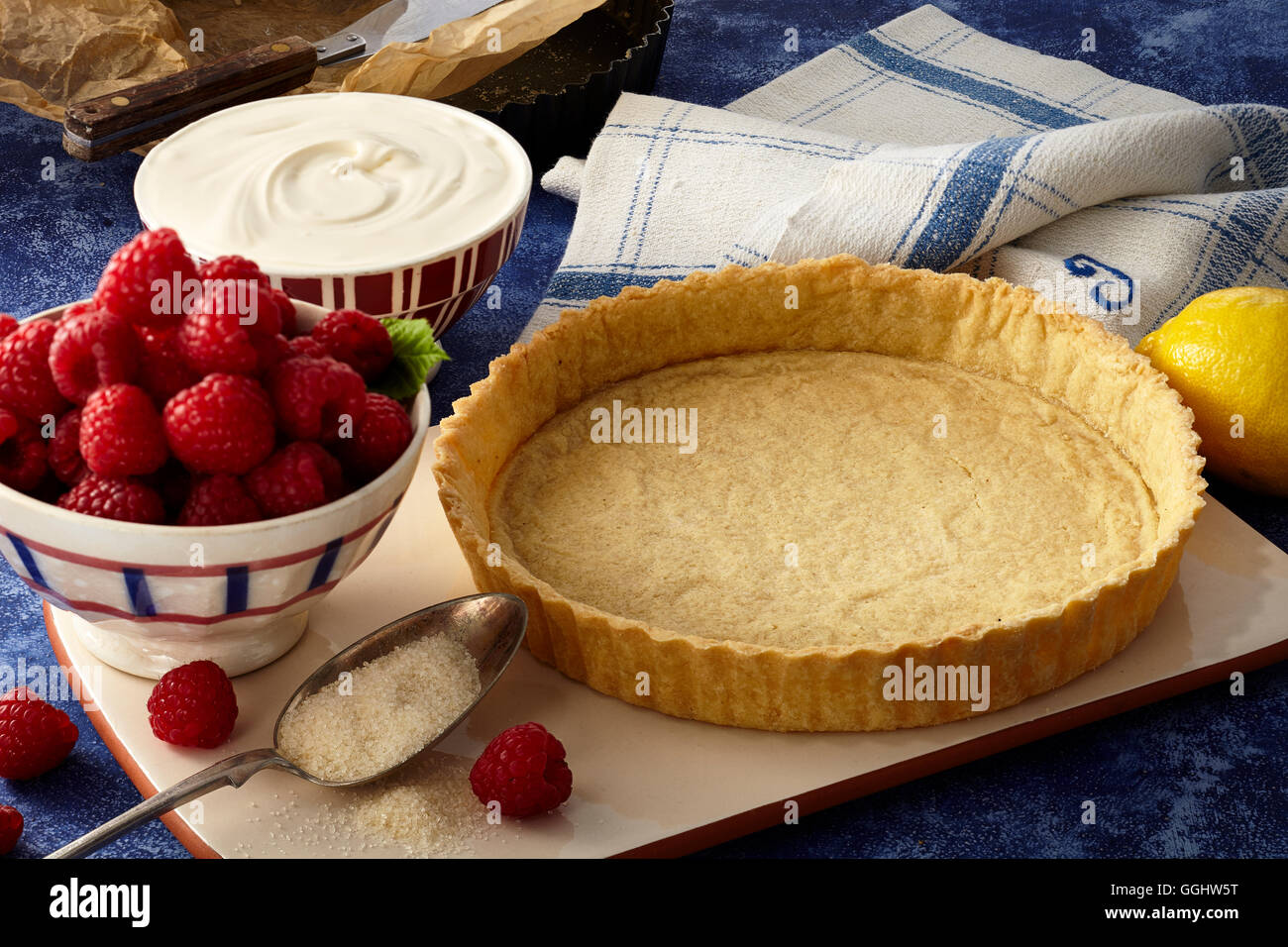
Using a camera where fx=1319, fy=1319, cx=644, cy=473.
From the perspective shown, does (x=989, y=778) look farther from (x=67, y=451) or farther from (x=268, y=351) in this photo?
(x=67, y=451)

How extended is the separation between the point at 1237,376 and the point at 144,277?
1.38m

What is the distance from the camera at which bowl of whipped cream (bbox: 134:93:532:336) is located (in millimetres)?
1775

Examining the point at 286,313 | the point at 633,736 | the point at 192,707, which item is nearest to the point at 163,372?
the point at 286,313

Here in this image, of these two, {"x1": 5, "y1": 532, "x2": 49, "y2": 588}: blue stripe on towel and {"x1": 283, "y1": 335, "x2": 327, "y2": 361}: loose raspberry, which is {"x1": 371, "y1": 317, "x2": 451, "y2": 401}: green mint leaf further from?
{"x1": 5, "y1": 532, "x2": 49, "y2": 588}: blue stripe on towel

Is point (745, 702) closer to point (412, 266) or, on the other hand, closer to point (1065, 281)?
point (412, 266)

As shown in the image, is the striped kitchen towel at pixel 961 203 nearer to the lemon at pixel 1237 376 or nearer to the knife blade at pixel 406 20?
the lemon at pixel 1237 376

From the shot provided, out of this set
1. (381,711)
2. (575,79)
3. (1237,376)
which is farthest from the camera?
(575,79)

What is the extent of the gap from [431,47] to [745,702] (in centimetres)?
148

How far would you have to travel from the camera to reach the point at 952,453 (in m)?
1.80

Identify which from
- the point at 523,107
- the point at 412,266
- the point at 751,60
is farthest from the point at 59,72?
the point at 751,60

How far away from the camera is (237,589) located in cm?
127

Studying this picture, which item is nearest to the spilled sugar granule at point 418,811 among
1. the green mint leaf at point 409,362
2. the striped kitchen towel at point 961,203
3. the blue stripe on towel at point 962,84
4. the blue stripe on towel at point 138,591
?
the blue stripe on towel at point 138,591

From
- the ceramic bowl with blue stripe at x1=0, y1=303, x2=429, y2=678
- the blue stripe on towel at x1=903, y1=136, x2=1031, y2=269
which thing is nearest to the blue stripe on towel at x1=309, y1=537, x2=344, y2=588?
the ceramic bowl with blue stripe at x1=0, y1=303, x2=429, y2=678

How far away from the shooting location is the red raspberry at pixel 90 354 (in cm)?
118
